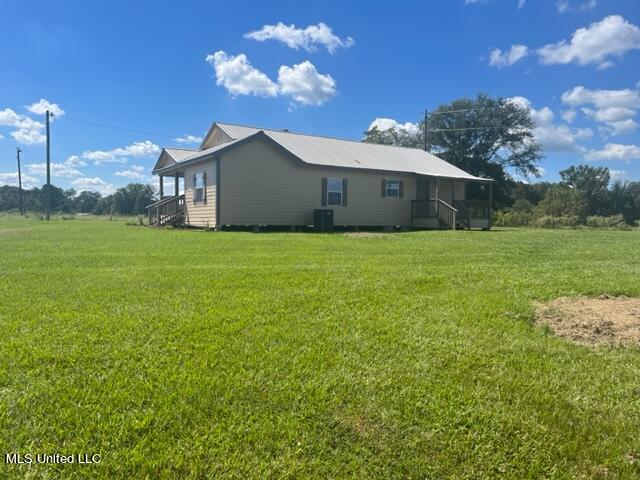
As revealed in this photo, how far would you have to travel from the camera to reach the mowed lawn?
84.4 inches

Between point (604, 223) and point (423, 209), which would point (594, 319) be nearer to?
point (423, 209)

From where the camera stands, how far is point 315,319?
420 cm

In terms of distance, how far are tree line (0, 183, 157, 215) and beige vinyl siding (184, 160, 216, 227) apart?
57951 mm

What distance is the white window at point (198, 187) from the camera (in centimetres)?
1812

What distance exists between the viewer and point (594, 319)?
171 inches

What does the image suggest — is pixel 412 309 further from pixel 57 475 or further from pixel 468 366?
pixel 57 475

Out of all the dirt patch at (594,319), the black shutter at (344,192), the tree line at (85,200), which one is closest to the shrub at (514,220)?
the black shutter at (344,192)

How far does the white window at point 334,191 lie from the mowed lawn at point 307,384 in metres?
13.9

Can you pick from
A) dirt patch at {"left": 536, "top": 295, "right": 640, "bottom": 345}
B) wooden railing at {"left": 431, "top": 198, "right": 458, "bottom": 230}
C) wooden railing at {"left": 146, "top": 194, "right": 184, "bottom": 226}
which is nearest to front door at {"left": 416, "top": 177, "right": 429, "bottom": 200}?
wooden railing at {"left": 431, "top": 198, "right": 458, "bottom": 230}

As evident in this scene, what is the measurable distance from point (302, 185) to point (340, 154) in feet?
12.1

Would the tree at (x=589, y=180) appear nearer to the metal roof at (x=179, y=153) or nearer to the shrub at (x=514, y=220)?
the shrub at (x=514, y=220)

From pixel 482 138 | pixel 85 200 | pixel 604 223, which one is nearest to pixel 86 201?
pixel 85 200

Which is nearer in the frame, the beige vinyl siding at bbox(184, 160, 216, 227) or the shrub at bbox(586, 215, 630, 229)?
the beige vinyl siding at bbox(184, 160, 216, 227)

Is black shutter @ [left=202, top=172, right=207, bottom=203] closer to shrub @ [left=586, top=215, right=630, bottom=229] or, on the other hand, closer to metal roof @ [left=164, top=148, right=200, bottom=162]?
metal roof @ [left=164, top=148, right=200, bottom=162]
